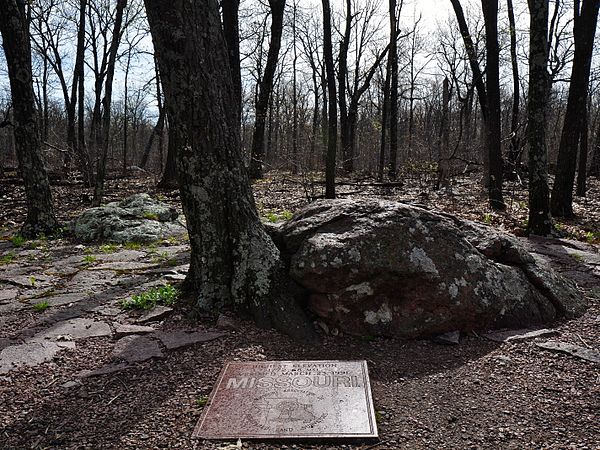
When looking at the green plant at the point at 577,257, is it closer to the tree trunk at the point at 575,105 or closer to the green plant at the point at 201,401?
the tree trunk at the point at 575,105

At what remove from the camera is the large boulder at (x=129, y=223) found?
300 inches

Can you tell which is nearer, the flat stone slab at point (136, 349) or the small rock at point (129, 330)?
the flat stone slab at point (136, 349)

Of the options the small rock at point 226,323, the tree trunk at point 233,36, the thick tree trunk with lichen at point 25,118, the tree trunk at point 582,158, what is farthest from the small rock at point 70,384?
the tree trunk at point 582,158

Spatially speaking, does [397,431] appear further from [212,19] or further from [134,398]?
[212,19]

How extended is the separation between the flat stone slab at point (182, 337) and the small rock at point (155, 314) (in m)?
0.29

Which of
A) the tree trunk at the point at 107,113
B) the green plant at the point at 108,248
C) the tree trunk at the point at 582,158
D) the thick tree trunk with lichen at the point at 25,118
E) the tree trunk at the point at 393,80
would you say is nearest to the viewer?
the green plant at the point at 108,248

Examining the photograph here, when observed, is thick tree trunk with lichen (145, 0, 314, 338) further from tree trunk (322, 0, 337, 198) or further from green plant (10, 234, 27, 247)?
tree trunk (322, 0, 337, 198)

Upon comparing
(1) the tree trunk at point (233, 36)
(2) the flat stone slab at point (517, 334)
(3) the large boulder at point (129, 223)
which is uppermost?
(1) the tree trunk at point (233, 36)

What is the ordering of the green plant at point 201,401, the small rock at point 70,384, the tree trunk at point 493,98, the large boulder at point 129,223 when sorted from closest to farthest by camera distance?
1. the green plant at point 201,401
2. the small rock at point 70,384
3. the large boulder at point 129,223
4. the tree trunk at point 493,98

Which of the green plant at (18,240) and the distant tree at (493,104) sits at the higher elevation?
the distant tree at (493,104)

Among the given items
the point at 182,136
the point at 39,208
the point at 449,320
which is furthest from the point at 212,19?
the point at 39,208

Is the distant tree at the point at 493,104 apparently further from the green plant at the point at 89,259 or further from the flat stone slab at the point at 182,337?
the flat stone slab at the point at 182,337

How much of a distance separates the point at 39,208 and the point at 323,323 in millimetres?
6311

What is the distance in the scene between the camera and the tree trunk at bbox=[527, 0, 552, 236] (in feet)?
23.5
